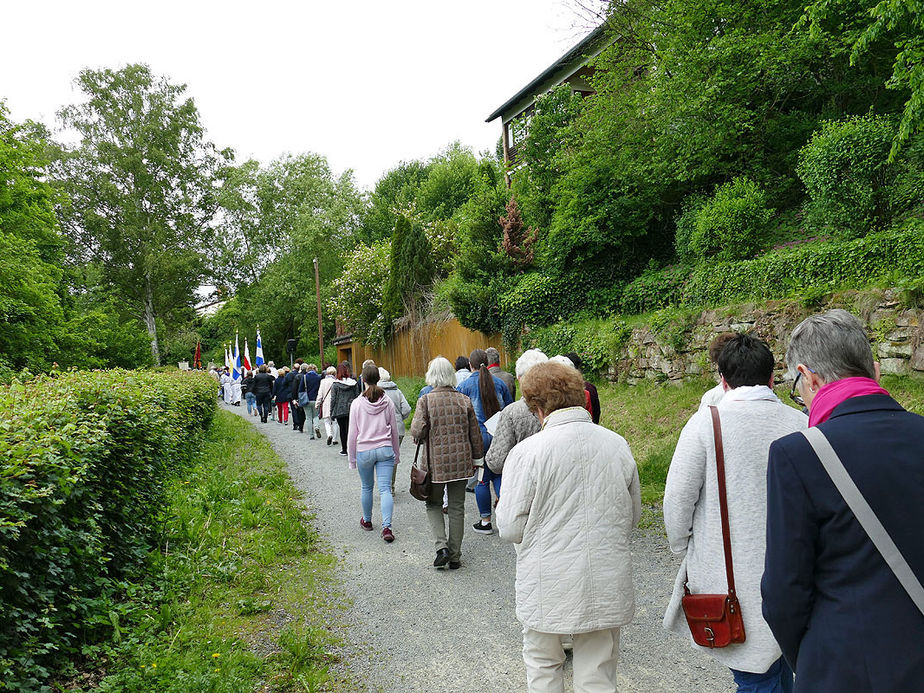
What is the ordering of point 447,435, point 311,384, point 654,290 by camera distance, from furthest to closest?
point 311,384, point 654,290, point 447,435

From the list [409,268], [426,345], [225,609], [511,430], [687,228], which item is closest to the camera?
[225,609]

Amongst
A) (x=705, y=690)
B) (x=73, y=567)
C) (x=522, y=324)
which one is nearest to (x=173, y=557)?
(x=73, y=567)

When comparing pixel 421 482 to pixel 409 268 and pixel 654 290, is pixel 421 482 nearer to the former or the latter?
pixel 654 290

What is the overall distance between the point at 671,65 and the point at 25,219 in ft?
68.4

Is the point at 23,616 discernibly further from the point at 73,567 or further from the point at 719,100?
the point at 719,100

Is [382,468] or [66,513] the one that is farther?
[382,468]

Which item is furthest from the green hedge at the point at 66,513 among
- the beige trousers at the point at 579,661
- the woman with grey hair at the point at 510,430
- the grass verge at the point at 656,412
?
the grass verge at the point at 656,412

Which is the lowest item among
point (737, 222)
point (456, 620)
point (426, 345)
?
point (456, 620)

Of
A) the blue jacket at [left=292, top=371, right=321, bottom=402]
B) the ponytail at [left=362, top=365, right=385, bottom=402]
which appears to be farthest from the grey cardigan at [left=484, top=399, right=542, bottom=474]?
the blue jacket at [left=292, top=371, right=321, bottom=402]

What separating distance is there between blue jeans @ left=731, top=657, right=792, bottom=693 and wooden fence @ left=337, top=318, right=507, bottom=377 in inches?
584

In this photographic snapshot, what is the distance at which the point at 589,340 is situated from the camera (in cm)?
1363

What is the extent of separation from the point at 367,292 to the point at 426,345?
6421 millimetres

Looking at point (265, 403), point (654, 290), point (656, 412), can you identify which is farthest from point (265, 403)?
point (656, 412)

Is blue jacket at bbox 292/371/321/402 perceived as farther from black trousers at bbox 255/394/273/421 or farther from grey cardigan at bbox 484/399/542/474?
grey cardigan at bbox 484/399/542/474
